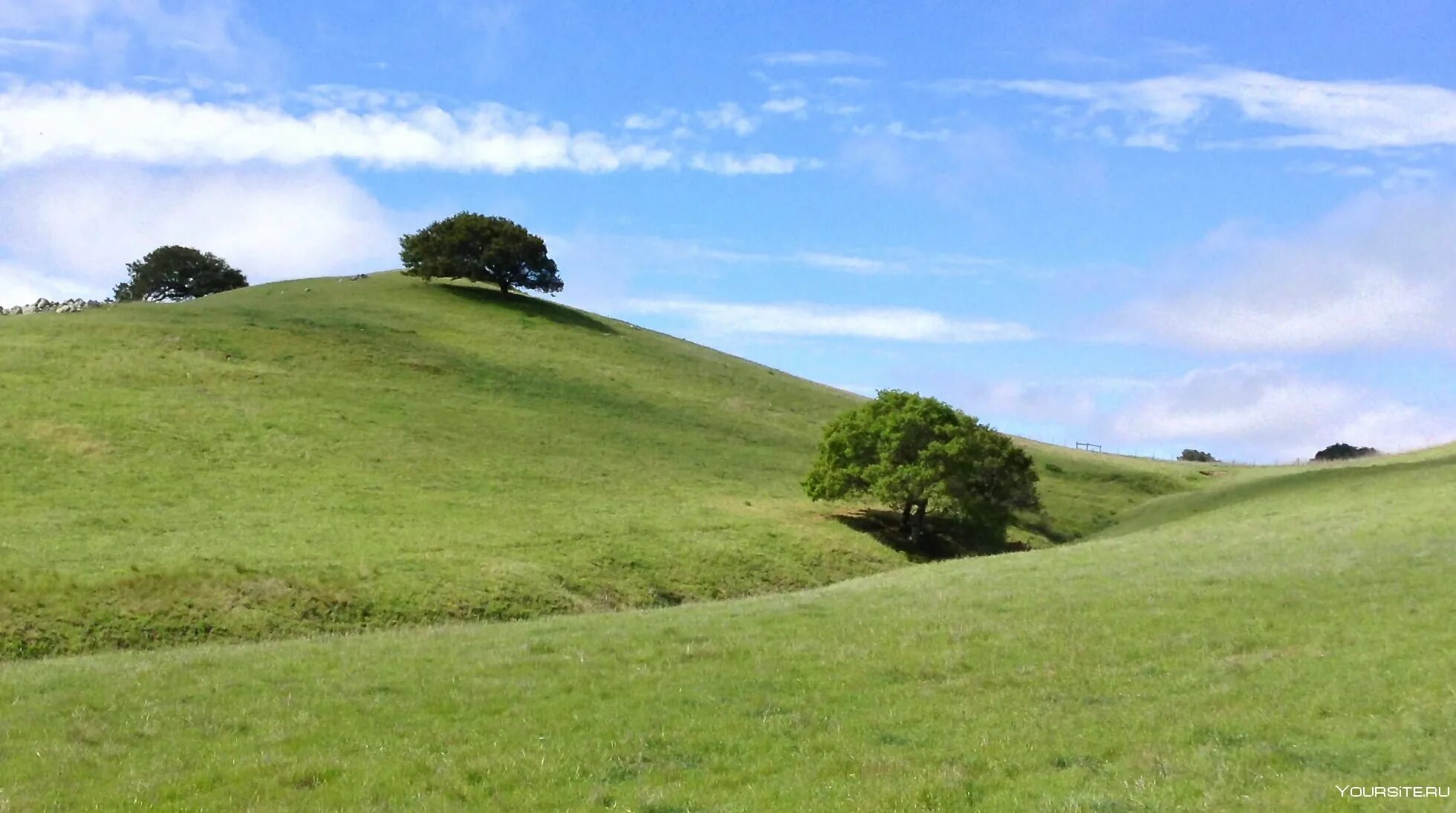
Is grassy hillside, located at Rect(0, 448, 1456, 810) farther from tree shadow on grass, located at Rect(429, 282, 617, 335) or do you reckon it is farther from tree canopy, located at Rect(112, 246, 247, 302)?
tree canopy, located at Rect(112, 246, 247, 302)

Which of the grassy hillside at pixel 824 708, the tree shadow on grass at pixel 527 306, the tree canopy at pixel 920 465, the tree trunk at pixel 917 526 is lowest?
the grassy hillside at pixel 824 708

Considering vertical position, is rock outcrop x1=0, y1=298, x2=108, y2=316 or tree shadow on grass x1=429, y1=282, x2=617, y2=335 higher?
tree shadow on grass x1=429, y1=282, x2=617, y2=335

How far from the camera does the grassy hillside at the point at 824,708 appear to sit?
11.4 metres

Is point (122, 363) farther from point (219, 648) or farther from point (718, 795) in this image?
point (718, 795)

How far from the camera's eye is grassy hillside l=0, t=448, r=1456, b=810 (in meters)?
11.4

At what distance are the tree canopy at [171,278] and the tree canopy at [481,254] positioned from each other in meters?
32.4

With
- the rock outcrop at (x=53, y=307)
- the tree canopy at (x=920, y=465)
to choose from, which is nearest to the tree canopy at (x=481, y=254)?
the rock outcrop at (x=53, y=307)

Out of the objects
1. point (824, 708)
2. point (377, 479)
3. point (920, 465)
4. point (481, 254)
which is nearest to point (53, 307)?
point (481, 254)

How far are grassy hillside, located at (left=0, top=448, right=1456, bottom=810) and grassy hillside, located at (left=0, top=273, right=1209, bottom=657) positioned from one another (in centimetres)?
778

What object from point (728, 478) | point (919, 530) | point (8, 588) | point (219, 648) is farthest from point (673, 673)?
point (728, 478)

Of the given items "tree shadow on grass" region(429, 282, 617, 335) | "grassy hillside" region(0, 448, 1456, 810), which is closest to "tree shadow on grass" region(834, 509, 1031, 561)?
"grassy hillside" region(0, 448, 1456, 810)

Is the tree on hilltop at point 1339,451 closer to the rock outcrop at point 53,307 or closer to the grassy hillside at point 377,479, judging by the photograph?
the grassy hillside at point 377,479

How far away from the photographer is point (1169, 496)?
78625 millimetres

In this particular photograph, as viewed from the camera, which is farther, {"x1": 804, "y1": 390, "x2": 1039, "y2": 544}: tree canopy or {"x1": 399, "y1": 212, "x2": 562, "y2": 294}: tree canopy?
{"x1": 399, "y1": 212, "x2": 562, "y2": 294}: tree canopy
